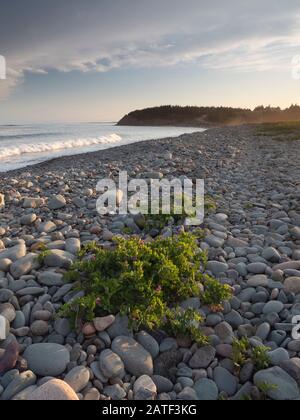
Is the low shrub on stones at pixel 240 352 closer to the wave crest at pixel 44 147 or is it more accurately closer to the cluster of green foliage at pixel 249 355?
the cluster of green foliage at pixel 249 355

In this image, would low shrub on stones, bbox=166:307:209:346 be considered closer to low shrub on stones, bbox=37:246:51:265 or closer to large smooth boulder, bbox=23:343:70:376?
large smooth boulder, bbox=23:343:70:376

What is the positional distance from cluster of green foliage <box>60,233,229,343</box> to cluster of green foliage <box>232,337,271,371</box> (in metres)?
0.29

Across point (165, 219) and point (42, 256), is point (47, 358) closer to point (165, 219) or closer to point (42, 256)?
point (42, 256)

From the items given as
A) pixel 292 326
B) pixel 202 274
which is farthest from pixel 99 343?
pixel 292 326

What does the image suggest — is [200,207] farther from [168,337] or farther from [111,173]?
[111,173]

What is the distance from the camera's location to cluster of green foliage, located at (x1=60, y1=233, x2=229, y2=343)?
324 centimetres

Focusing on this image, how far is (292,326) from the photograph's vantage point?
3.31 metres

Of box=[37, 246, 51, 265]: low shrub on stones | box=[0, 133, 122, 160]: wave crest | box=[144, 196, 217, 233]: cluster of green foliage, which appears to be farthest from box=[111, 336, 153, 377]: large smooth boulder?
box=[0, 133, 122, 160]: wave crest

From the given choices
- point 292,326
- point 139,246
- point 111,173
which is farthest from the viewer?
point 111,173

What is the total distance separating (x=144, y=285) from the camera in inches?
133

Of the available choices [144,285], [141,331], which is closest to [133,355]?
[141,331]

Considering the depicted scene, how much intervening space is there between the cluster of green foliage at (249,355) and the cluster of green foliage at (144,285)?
0.29 meters

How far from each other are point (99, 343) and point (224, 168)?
8.35 meters

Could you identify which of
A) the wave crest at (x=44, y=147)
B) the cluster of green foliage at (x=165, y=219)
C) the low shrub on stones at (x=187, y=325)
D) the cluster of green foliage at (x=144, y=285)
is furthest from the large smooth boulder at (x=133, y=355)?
the wave crest at (x=44, y=147)
